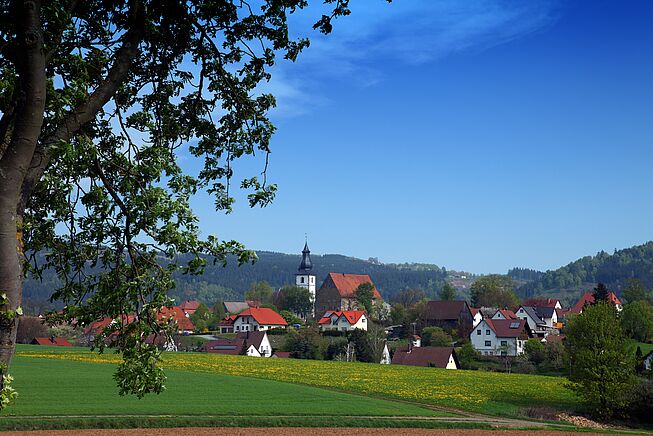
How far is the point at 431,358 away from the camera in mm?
85062

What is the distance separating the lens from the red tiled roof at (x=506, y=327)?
10206 centimetres

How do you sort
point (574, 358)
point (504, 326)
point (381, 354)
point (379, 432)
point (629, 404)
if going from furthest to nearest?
point (504, 326), point (381, 354), point (574, 358), point (629, 404), point (379, 432)

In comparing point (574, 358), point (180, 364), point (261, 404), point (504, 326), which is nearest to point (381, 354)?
point (504, 326)

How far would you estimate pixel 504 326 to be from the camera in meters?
104

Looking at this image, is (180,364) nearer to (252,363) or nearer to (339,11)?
(252,363)

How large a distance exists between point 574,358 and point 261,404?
24641 mm

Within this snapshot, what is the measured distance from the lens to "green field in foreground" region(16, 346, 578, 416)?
5131 centimetres

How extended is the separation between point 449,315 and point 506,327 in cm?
2062

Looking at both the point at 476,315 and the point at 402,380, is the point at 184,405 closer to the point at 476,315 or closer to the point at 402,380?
the point at 402,380

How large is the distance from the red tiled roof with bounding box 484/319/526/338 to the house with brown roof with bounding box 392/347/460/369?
18.1 m

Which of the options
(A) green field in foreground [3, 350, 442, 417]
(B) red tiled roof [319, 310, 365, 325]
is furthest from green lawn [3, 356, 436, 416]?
(B) red tiled roof [319, 310, 365, 325]

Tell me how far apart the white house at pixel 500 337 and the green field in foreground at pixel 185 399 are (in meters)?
55.4

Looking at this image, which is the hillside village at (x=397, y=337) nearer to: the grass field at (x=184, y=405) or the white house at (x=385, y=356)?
the white house at (x=385, y=356)

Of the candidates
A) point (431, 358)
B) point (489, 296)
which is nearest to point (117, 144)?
point (431, 358)
